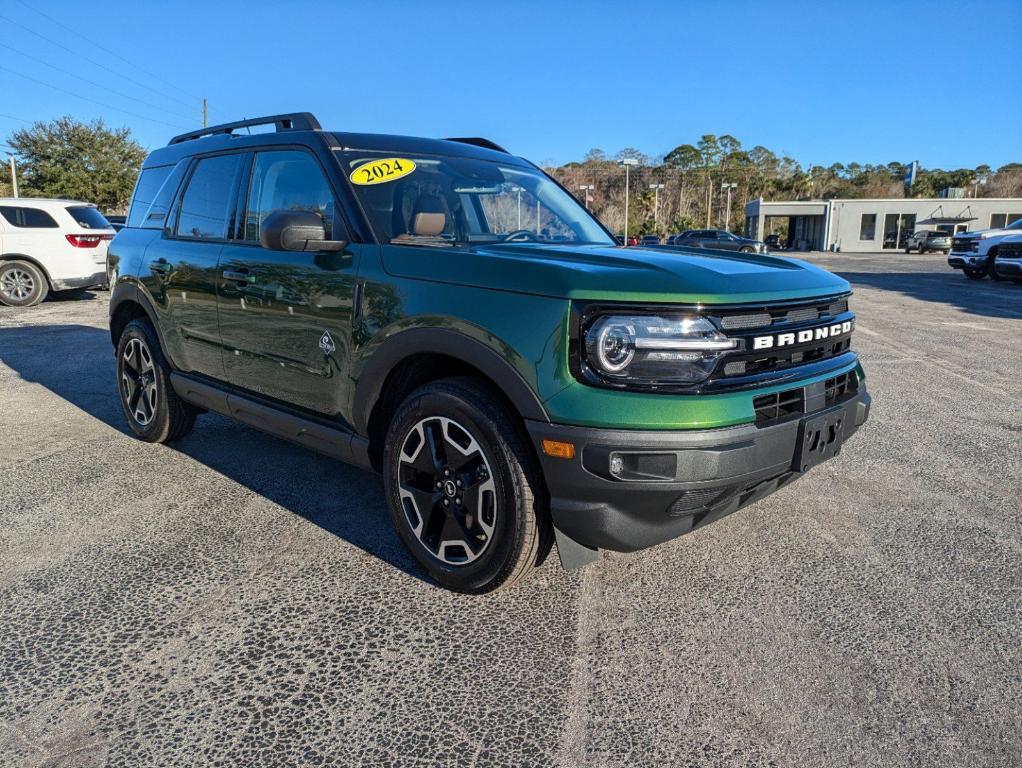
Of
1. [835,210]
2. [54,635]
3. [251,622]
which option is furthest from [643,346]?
[835,210]

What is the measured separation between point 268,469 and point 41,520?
1183 mm

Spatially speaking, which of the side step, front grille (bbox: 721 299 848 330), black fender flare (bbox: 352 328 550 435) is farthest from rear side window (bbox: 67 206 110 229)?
front grille (bbox: 721 299 848 330)

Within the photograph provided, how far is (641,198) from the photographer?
88750 millimetres

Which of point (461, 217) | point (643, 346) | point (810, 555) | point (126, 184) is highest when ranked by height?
point (126, 184)

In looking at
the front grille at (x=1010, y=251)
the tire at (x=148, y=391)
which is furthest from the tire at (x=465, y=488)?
the front grille at (x=1010, y=251)

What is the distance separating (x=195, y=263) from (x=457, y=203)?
5.32 feet

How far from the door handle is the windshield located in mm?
794

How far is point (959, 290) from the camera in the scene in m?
18.3

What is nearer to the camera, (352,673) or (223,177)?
(352,673)

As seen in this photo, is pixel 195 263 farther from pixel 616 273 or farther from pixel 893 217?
pixel 893 217

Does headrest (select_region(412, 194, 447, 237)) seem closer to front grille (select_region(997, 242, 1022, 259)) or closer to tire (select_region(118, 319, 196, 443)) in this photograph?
tire (select_region(118, 319, 196, 443))

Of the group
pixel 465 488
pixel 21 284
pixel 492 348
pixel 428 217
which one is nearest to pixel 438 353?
pixel 492 348

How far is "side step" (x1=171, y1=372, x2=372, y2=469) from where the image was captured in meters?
3.26

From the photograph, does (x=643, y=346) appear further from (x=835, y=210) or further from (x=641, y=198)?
(x=641, y=198)
